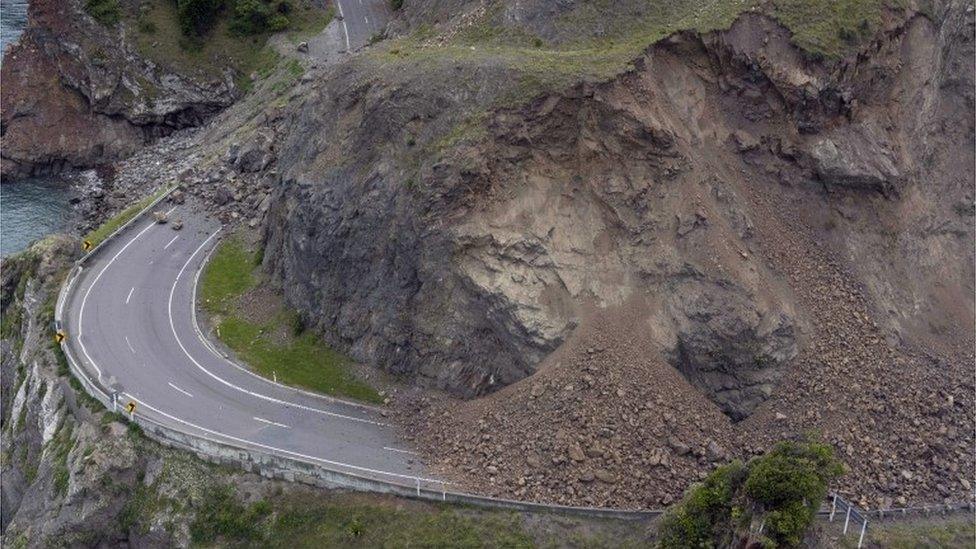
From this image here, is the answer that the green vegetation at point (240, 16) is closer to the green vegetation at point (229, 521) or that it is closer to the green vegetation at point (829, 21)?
the green vegetation at point (829, 21)

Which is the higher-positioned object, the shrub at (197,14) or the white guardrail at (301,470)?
the shrub at (197,14)

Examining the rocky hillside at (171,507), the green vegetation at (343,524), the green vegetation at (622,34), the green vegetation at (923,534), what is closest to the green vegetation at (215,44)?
the green vegetation at (622,34)

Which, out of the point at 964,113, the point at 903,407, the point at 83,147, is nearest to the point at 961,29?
the point at 964,113

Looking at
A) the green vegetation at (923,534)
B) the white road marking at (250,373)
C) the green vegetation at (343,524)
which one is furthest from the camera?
the white road marking at (250,373)

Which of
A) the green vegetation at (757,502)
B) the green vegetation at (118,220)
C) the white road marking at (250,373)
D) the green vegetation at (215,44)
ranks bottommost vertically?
the white road marking at (250,373)

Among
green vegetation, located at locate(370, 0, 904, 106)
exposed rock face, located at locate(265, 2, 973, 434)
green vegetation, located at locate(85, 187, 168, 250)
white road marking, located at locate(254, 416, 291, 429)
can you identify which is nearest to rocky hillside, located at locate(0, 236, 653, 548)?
white road marking, located at locate(254, 416, 291, 429)

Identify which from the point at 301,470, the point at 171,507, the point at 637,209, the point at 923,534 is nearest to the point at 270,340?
the point at 301,470
